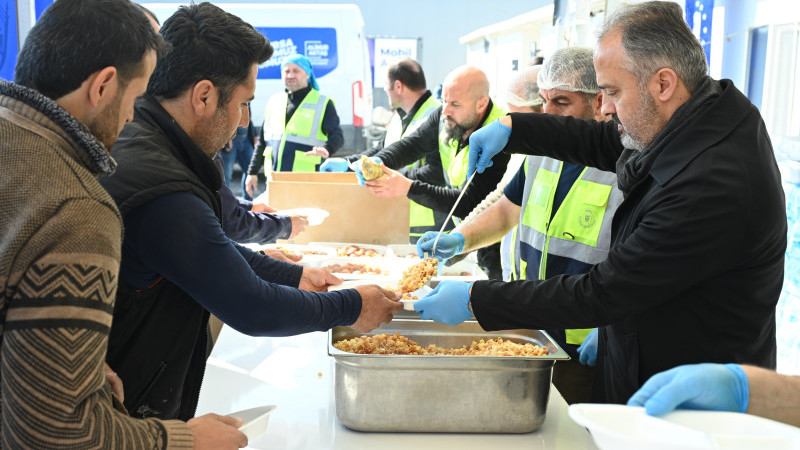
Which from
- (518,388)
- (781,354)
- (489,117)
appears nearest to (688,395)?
(518,388)

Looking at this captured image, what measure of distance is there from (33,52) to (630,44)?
1298mm

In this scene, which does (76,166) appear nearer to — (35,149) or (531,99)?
(35,149)

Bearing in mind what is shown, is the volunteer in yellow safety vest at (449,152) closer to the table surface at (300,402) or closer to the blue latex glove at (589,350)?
the table surface at (300,402)

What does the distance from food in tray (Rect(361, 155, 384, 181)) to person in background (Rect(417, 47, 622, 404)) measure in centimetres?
99

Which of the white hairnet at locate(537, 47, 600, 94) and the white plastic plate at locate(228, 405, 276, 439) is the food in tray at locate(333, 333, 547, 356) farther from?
the white hairnet at locate(537, 47, 600, 94)

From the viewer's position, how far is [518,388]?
170cm

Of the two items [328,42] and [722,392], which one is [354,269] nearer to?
[722,392]

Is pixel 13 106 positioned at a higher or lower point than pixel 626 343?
higher

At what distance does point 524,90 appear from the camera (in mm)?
3428

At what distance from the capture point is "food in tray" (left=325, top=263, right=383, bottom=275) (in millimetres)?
3119

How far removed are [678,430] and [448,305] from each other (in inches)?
36.0

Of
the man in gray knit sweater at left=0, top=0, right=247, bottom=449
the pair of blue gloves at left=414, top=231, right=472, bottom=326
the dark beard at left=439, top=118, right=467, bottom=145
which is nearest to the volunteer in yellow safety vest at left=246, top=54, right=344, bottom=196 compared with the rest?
the dark beard at left=439, top=118, right=467, bottom=145

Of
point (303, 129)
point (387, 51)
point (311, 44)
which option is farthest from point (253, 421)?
point (387, 51)

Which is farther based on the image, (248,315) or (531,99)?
(531,99)
